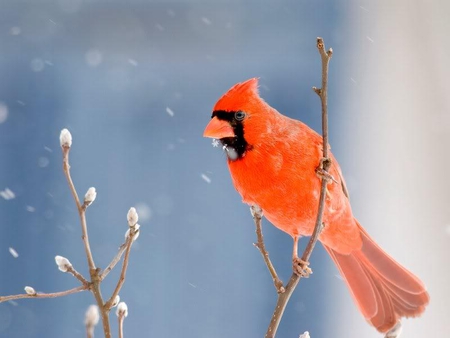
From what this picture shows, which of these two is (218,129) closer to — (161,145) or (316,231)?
(316,231)

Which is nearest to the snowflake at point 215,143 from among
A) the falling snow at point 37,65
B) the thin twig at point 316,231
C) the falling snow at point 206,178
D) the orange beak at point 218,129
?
the orange beak at point 218,129

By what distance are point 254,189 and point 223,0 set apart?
2.19 m

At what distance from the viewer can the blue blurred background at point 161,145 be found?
257cm

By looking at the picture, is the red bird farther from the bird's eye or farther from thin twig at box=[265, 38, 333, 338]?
thin twig at box=[265, 38, 333, 338]

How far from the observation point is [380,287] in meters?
0.95

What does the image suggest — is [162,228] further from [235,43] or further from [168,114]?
[235,43]

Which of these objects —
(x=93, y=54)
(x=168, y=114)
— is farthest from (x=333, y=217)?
(x=93, y=54)

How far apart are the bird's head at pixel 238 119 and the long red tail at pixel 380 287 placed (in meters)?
0.27

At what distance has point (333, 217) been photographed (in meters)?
1.01

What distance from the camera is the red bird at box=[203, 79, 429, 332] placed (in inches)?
33.2

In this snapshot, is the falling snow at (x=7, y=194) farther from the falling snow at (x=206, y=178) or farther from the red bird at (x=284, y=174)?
the red bird at (x=284, y=174)

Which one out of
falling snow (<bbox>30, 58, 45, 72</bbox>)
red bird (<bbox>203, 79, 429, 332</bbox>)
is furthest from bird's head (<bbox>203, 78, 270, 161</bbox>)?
falling snow (<bbox>30, 58, 45, 72</bbox>)

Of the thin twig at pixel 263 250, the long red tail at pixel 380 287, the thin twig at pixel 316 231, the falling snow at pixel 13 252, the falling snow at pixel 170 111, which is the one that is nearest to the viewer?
the thin twig at pixel 316 231

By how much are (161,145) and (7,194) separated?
0.63 m
